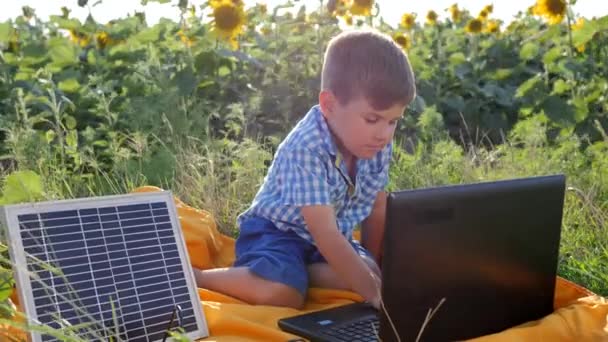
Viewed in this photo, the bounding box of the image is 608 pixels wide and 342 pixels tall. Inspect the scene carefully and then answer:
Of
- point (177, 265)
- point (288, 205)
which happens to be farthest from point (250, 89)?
point (177, 265)

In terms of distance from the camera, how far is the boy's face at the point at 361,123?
2.99m

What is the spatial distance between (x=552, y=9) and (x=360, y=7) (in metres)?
1.32

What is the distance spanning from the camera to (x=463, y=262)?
242 centimetres

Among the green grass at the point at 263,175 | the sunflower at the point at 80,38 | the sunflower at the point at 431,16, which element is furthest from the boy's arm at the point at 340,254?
the sunflower at the point at 431,16

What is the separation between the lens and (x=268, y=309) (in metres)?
3.03

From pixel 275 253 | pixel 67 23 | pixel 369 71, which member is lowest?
pixel 275 253

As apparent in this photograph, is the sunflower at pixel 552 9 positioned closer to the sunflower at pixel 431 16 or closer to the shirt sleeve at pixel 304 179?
the sunflower at pixel 431 16

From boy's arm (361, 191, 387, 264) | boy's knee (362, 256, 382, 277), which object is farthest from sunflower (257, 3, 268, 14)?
boy's knee (362, 256, 382, 277)

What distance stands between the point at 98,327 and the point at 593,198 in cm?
242

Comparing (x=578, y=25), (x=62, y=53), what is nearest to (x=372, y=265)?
(x=62, y=53)

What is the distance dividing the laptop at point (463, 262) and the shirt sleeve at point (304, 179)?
16.5 inches

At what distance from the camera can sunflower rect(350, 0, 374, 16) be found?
6074 mm

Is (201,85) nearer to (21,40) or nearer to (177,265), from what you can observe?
(21,40)

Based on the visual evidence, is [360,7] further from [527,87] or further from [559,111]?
[559,111]
